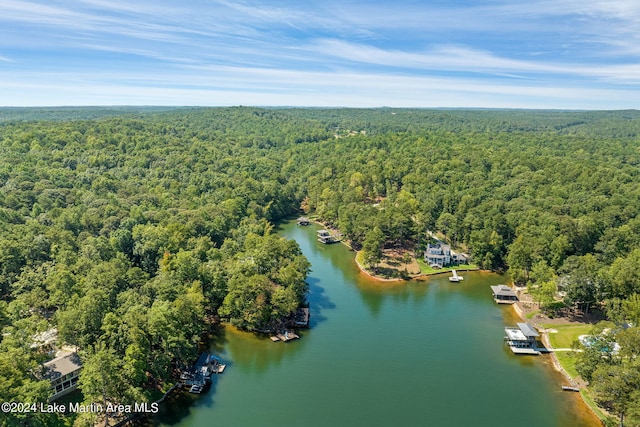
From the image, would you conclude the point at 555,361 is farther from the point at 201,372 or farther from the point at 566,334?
the point at 201,372

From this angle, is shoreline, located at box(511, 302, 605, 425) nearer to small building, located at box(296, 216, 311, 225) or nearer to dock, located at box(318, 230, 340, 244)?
dock, located at box(318, 230, 340, 244)

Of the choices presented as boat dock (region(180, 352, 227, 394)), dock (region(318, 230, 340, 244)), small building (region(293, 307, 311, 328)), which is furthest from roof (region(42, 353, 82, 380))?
dock (region(318, 230, 340, 244))

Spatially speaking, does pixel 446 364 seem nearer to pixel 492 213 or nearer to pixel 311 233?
pixel 492 213

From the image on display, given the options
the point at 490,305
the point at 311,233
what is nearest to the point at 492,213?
the point at 490,305

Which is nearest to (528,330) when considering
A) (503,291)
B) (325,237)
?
(503,291)

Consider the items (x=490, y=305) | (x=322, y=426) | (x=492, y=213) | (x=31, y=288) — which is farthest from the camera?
(x=492, y=213)

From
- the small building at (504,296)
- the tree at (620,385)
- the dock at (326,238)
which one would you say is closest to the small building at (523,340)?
the small building at (504,296)
